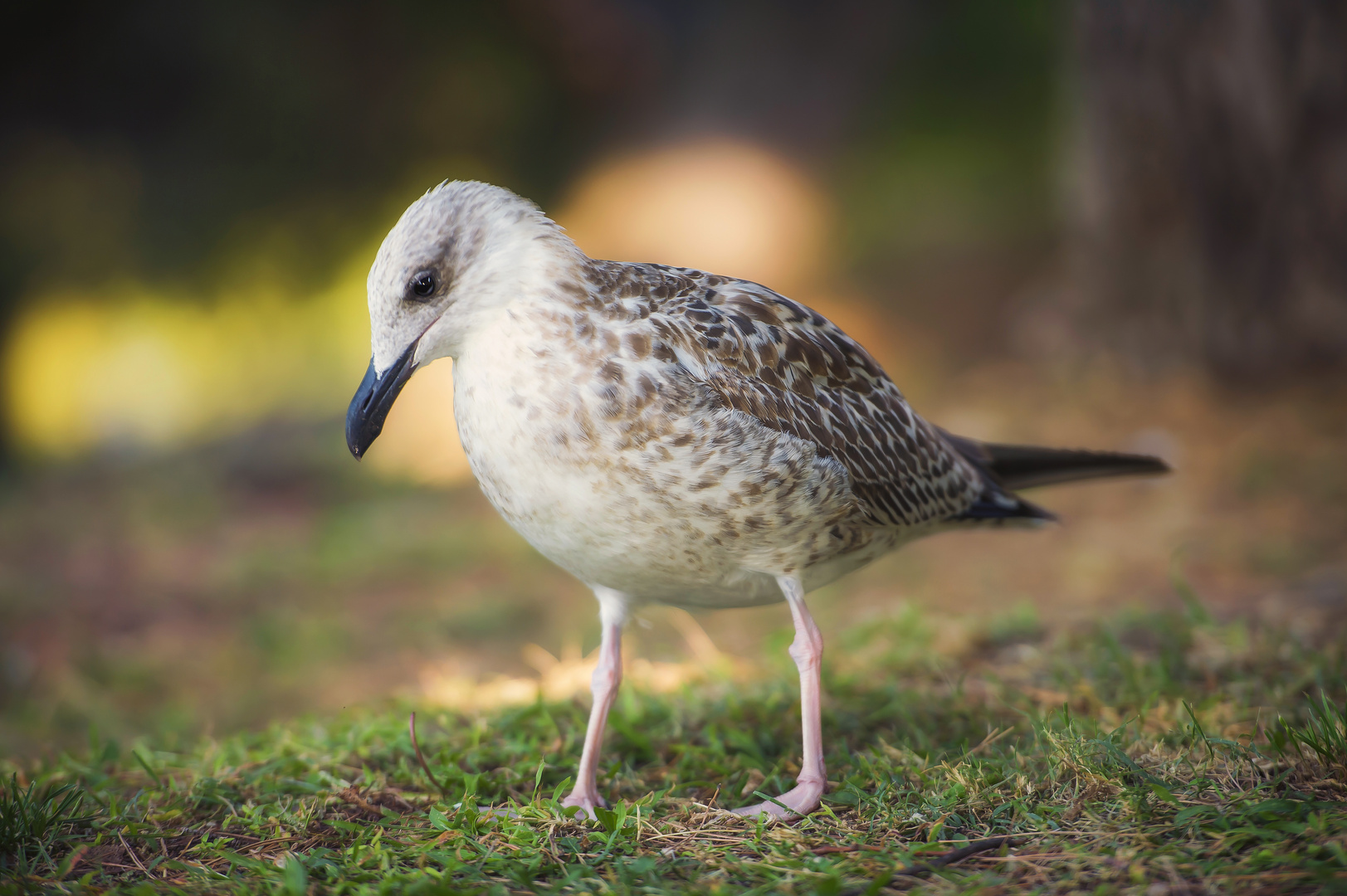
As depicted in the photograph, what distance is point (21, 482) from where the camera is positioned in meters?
8.84

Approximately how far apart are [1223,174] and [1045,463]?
4.33 m

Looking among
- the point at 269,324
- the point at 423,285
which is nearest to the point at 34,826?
the point at 423,285

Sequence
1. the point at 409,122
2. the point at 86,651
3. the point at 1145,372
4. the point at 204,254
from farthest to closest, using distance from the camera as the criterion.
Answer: the point at 409,122 → the point at 204,254 → the point at 1145,372 → the point at 86,651

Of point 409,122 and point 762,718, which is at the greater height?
point 409,122

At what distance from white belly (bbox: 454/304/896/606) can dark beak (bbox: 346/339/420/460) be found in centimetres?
16

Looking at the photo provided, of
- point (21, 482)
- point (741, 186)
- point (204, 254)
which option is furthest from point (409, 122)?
point (21, 482)

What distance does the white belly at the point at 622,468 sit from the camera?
2.64m

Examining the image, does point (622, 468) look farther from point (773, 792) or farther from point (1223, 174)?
point (1223, 174)

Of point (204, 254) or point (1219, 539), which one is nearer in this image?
point (1219, 539)

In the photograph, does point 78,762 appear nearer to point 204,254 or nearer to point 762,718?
point 762,718

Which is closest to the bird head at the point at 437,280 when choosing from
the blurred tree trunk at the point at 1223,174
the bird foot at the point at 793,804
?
the bird foot at the point at 793,804

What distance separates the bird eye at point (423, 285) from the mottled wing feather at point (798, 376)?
440 mm

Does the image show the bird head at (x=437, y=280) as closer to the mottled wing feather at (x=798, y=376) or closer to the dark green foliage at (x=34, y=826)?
the mottled wing feather at (x=798, y=376)

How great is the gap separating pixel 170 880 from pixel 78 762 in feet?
4.17
